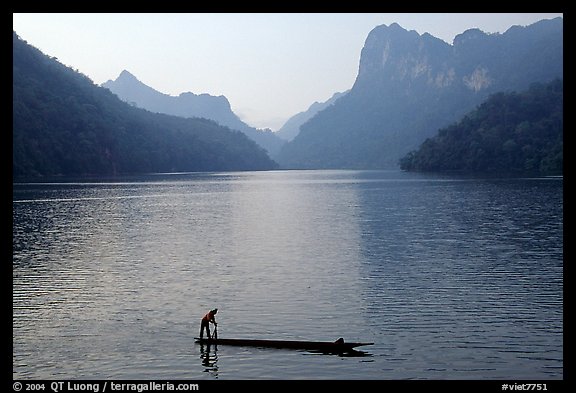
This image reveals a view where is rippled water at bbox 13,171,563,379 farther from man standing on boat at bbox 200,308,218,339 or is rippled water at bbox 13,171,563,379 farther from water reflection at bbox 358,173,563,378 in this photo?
man standing on boat at bbox 200,308,218,339

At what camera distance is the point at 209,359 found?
24.5 metres

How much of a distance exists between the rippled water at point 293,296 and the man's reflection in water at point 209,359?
2.9 inches

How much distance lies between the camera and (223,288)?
126ft

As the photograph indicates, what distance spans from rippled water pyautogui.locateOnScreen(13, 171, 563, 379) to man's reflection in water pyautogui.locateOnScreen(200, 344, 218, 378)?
0.07 metres

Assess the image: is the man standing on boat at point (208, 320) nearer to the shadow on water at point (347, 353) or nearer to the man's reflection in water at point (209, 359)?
the man's reflection in water at point (209, 359)

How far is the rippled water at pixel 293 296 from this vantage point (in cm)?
2394

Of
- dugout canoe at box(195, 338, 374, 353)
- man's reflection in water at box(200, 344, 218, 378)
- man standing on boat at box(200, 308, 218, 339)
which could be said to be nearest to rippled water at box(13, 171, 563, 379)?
man's reflection in water at box(200, 344, 218, 378)

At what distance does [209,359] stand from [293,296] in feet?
38.0

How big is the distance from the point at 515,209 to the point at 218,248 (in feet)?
142

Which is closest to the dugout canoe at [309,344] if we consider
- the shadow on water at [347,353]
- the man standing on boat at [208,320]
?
the shadow on water at [347,353]
